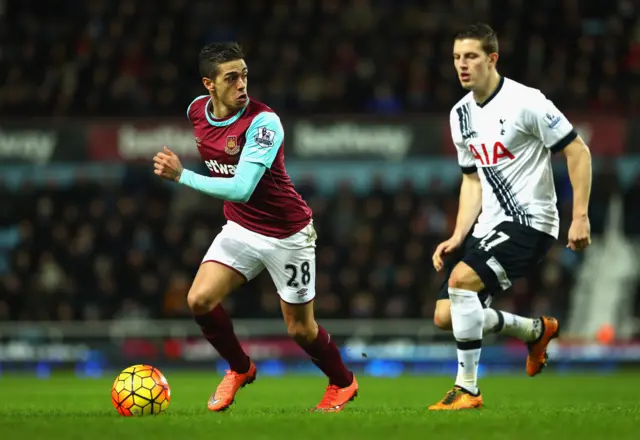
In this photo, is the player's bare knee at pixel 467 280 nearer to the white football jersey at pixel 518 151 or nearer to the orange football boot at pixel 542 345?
the white football jersey at pixel 518 151

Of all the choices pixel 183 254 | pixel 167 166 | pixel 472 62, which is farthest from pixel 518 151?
pixel 183 254

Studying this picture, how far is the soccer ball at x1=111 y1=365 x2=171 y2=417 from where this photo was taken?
6340 millimetres

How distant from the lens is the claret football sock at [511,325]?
22.4 ft

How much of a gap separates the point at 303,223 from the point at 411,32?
1218 cm

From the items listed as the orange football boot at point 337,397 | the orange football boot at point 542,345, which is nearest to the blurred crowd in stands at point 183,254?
the orange football boot at point 542,345

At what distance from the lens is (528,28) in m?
18.7

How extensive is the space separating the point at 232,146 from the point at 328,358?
57.6 inches

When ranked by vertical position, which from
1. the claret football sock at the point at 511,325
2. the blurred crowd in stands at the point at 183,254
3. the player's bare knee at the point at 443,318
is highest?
the player's bare knee at the point at 443,318

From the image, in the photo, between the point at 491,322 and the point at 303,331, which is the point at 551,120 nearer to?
the point at 491,322

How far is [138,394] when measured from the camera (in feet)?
20.8

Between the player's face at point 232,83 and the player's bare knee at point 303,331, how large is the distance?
1.36 m

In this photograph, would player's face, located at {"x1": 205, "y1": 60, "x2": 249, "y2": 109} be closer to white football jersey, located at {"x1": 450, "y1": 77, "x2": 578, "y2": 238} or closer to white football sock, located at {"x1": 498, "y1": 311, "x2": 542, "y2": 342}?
white football jersey, located at {"x1": 450, "y1": 77, "x2": 578, "y2": 238}

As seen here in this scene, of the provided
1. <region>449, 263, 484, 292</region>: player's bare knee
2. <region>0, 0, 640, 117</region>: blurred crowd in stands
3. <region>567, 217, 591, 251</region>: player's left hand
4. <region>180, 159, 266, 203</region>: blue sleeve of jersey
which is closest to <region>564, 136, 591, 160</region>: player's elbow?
<region>567, 217, 591, 251</region>: player's left hand

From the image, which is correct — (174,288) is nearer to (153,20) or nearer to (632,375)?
(153,20)
